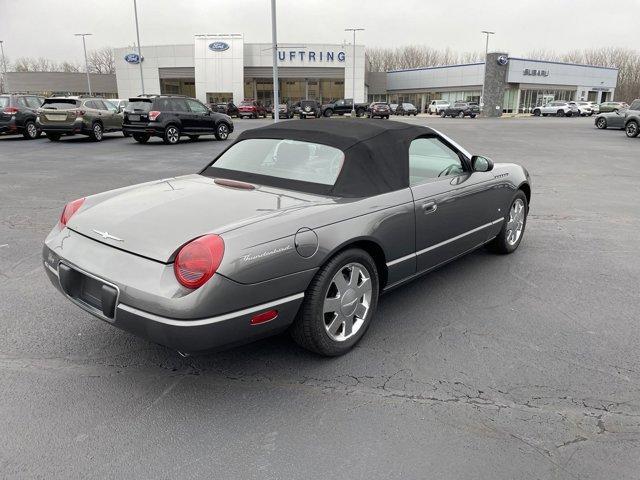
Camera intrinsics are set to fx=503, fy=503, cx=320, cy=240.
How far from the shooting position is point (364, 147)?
12.0 ft

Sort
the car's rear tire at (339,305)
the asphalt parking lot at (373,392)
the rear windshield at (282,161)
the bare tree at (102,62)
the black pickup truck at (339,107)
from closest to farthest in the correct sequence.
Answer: the asphalt parking lot at (373,392) < the car's rear tire at (339,305) < the rear windshield at (282,161) < the black pickup truck at (339,107) < the bare tree at (102,62)

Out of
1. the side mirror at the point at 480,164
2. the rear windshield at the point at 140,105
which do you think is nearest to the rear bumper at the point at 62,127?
the rear windshield at the point at 140,105

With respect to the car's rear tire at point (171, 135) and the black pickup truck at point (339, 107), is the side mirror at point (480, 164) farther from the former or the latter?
the black pickup truck at point (339, 107)

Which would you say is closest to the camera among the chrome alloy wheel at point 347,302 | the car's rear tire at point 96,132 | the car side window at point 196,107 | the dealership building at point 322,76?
the chrome alloy wheel at point 347,302

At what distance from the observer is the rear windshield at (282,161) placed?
3610 mm

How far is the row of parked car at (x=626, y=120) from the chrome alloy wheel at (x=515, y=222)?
21822 millimetres

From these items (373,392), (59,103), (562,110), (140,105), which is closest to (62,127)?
(59,103)

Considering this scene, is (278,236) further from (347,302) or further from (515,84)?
(515,84)

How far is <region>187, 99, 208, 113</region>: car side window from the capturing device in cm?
1892

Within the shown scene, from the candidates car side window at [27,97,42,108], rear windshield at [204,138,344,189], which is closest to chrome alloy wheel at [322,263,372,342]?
rear windshield at [204,138,344,189]

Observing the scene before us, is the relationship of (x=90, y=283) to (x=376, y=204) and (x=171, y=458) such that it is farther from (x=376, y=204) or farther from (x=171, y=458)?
(x=376, y=204)

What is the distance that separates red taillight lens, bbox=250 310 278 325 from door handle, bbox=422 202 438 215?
5.09 feet

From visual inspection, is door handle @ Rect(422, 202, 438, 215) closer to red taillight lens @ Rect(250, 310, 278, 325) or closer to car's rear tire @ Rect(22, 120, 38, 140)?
red taillight lens @ Rect(250, 310, 278, 325)

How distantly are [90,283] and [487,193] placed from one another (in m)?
3.45
